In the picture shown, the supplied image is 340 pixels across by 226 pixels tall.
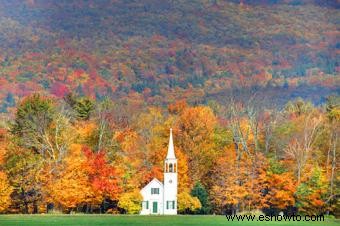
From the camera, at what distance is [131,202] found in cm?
10106

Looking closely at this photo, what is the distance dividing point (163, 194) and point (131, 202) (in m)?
4.21

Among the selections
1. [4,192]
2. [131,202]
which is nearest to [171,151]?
[131,202]

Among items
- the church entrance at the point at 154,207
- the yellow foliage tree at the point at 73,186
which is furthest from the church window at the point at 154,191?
the yellow foliage tree at the point at 73,186

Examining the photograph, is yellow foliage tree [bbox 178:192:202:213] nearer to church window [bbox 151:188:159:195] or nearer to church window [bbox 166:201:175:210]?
church window [bbox 166:201:175:210]

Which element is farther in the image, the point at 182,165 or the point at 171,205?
the point at 182,165

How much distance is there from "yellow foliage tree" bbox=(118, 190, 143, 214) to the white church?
1085 mm

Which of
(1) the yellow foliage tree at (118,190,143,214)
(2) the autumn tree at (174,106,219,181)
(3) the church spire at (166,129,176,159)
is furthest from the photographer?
(2) the autumn tree at (174,106,219,181)

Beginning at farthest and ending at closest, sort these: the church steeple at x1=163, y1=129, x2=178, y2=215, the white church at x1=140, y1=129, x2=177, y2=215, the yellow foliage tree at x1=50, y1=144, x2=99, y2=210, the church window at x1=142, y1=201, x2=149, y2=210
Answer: the church steeple at x1=163, y1=129, x2=178, y2=215, the white church at x1=140, y1=129, x2=177, y2=215, the church window at x1=142, y1=201, x2=149, y2=210, the yellow foliage tree at x1=50, y1=144, x2=99, y2=210

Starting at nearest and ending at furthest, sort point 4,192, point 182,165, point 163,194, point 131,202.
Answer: point 4,192, point 131,202, point 163,194, point 182,165

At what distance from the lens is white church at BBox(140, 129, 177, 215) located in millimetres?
102938

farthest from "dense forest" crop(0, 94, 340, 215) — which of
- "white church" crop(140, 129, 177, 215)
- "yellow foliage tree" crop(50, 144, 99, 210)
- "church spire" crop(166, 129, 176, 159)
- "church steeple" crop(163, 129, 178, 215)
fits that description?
"church spire" crop(166, 129, 176, 159)

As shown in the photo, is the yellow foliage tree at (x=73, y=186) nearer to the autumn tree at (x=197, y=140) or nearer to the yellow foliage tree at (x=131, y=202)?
the yellow foliage tree at (x=131, y=202)

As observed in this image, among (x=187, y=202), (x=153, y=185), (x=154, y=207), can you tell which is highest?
(x=153, y=185)

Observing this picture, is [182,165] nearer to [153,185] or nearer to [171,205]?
[153,185]
